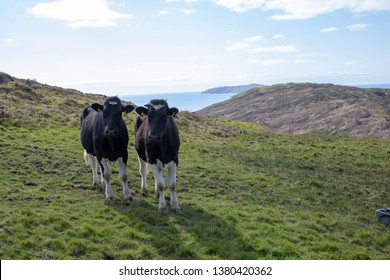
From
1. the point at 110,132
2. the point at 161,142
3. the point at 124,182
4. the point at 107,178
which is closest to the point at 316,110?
the point at 124,182

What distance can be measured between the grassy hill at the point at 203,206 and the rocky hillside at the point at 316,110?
33834 millimetres

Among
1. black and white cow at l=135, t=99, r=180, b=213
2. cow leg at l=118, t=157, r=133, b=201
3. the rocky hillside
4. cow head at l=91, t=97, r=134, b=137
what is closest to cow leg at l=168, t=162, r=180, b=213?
black and white cow at l=135, t=99, r=180, b=213

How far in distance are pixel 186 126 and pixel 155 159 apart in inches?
939

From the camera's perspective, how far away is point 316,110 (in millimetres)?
76812

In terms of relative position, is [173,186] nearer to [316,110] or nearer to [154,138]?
[154,138]

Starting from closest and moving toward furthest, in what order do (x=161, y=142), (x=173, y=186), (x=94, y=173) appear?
(x=161, y=142), (x=173, y=186), (x=94, y=173)

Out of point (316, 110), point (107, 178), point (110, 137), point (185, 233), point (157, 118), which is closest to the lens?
point (185, 233)

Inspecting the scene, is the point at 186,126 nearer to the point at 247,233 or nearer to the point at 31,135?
the point at 31,135

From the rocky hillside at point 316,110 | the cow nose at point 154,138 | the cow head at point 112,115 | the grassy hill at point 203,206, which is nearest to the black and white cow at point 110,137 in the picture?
the cow head at point 112,115

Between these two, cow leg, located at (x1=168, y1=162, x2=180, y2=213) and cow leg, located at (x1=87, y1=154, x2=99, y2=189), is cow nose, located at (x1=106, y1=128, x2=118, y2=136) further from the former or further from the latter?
cow leg, located at (x1=87, y1=154, x2=99, y2=189)

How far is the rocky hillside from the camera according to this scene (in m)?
58.9

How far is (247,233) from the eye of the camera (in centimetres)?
995

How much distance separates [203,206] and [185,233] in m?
2.86

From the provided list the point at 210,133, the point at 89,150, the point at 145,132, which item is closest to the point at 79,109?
the point at 210,133
